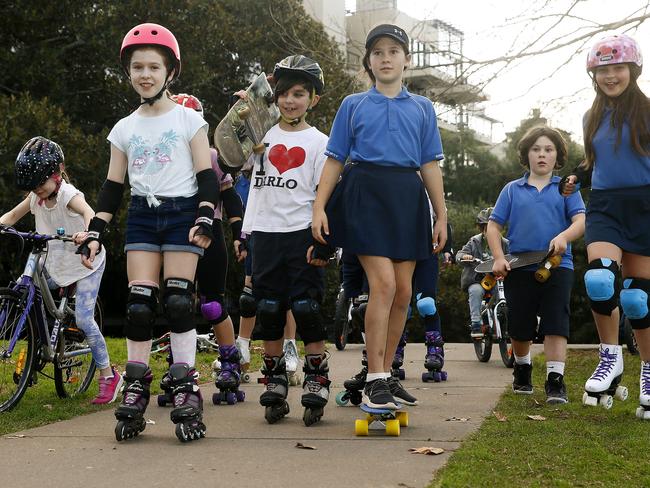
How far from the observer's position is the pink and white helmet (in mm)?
4852

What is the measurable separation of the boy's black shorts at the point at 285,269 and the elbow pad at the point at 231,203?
21.3 inches

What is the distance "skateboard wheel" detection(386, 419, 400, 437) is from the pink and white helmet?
2212 mm

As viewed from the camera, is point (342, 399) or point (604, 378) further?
point (342, 399)

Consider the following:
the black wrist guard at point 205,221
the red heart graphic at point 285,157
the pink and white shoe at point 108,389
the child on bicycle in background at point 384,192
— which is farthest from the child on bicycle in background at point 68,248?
the child on bicycle in background at point 384,192

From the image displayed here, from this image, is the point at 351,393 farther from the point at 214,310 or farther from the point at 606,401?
the point at 606,401

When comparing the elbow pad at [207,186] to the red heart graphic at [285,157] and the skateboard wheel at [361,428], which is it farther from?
the skateboard wheel at [361,428]

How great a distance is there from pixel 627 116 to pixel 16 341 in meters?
3.69

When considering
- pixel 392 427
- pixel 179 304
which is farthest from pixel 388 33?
pixel 392 427

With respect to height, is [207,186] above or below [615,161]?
below

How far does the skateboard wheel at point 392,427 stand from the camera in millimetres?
4340

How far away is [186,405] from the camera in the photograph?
167 inches

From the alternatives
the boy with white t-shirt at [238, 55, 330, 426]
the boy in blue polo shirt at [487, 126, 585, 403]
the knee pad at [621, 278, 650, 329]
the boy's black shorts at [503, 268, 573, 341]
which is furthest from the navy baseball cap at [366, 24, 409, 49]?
the boy's black shorts at [503, 268, 573, 341]

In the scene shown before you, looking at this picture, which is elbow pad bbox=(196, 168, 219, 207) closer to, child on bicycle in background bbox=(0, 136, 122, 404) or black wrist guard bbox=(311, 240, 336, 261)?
black wrist guard bbox=(311, 240, 336, 261)

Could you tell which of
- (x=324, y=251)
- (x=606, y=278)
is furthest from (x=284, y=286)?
(x=606, y=278)
